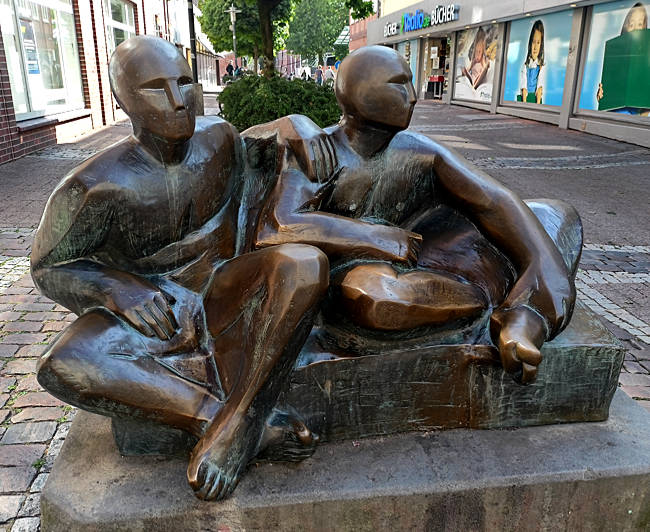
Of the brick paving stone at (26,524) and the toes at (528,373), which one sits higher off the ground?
the toes at (528,373)

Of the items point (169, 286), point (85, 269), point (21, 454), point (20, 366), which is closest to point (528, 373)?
point (169, 286)

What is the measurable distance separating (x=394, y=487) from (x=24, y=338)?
2932mm

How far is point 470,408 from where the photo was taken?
225 cm

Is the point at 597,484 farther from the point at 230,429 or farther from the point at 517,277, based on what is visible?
the point at 230,429

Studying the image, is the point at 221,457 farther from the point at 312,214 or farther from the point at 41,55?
the point at 41,55

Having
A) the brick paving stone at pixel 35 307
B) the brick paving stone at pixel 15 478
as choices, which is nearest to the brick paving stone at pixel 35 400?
the brick paving stone at pixel 15 478

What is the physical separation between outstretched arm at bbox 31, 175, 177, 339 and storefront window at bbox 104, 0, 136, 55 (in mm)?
13559

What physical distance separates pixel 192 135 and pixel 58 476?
124 cm

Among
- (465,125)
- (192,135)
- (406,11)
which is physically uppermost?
(406,11)

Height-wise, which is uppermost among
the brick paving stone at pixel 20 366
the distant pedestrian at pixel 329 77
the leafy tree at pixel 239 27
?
the leafy tree at pixel 239 27

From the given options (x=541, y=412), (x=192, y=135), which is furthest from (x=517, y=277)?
(x=192, y=135)

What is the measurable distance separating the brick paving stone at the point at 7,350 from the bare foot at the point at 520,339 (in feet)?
9.77

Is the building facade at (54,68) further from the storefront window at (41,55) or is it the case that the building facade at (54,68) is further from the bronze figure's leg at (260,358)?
the bronze figure's leg at (260,358)

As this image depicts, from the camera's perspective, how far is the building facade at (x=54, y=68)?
1005 cm
